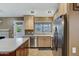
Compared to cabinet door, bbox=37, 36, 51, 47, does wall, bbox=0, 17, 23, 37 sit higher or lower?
higher

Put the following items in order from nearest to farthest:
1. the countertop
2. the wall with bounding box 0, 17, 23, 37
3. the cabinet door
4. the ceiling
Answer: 1. the countertop
2. the ceiling
3. the cabinet door
4. the wall with bounding box 0, 17, 23, 37

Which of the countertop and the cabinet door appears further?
the cabinet door

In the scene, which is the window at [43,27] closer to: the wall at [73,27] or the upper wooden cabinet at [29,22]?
the upper wooden cabinet at [29,22]

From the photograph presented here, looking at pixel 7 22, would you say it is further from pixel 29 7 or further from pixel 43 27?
pixel 29 7

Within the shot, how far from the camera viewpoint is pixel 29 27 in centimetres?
908

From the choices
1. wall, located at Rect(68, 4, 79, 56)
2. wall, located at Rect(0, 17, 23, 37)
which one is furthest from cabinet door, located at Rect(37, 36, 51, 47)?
wall, located at Rect(68, 4, 79, 56)

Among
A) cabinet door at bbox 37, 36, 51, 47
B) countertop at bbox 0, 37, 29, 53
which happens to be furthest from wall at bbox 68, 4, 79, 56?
cabinet door at bbox 37, 36, 51, 47

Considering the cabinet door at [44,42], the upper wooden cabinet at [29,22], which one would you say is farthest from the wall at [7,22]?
the cabinet door at [44,42]

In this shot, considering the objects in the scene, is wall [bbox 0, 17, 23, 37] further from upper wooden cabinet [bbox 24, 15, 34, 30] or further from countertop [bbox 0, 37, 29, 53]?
countertop [bbox 0, 37, 29, 53]

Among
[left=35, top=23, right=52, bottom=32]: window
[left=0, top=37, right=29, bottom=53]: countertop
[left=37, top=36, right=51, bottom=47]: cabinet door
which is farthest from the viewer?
[left=35, top=23, right=52, bottom=32]: window

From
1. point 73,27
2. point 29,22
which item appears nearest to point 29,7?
point 29,22

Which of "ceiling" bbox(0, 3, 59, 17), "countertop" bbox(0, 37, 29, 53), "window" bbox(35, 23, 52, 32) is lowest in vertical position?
"countertop" bbox(0, 37, 29, 53)

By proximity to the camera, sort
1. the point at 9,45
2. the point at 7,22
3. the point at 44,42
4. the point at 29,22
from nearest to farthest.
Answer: the point at 9,45, the point at 44,42, the point at 29,22, the point at 7,22

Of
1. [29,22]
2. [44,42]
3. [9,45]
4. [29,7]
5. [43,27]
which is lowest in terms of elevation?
[44,42]
